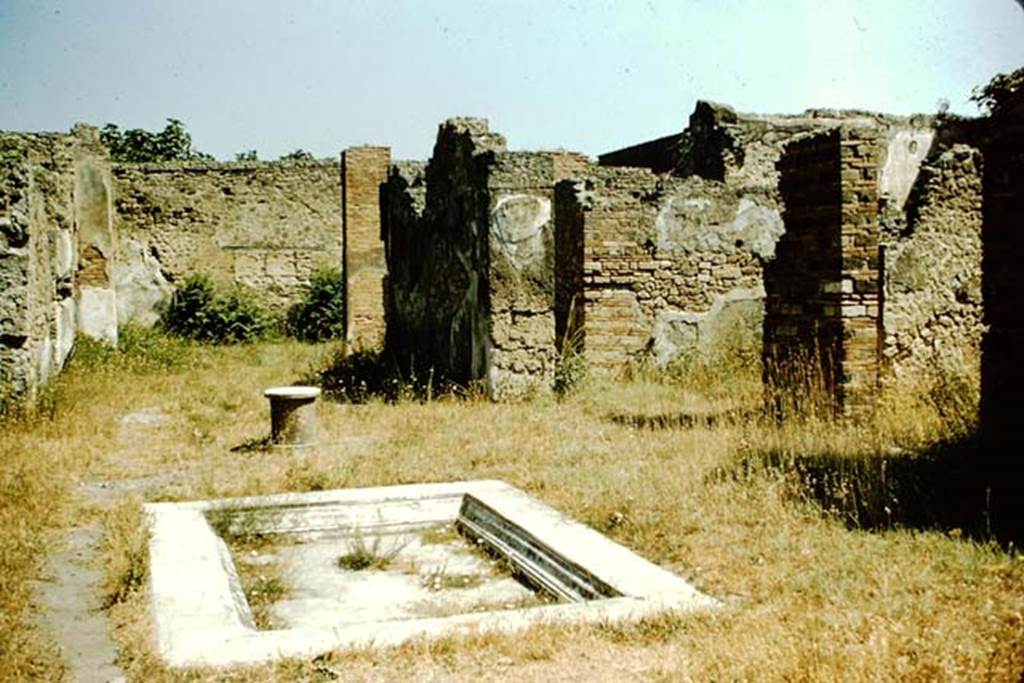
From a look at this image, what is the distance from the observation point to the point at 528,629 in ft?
11.7

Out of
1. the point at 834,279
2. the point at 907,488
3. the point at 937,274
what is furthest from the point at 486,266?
the point at 907,488

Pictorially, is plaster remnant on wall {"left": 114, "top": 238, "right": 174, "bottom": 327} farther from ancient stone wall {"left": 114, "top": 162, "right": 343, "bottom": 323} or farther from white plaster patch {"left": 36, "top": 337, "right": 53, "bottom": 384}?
white plaster patch {"left": 36, "top": 337, "right": 53, "bottom": 384}

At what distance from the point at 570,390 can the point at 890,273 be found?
3082 millimetres

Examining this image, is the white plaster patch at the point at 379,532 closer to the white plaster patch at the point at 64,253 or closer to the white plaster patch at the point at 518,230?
the white plaster patch at the point at 518,230

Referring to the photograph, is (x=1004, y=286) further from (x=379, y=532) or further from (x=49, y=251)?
(x=49, y=251)

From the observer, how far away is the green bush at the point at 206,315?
18.7 m

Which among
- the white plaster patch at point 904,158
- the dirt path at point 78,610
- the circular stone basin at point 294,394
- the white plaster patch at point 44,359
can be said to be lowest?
the dirt path at point 78,610

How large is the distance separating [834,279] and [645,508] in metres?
3.01

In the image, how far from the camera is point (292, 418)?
7734 mm

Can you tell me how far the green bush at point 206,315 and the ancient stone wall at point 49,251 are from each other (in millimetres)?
3462

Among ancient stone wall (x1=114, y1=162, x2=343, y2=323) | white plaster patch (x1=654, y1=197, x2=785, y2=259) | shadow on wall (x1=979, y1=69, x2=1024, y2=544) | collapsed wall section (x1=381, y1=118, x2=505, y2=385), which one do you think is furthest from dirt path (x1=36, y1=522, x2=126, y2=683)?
ancient stone wall (x1=114, y1=162, x2=343, y2=323)

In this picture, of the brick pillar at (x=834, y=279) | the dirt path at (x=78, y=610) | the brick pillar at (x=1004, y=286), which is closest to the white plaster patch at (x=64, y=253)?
the dirt path at (x=78, y=610)

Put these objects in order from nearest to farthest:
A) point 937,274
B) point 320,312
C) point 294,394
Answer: point 294,394 < point 937,274 < point 320,312

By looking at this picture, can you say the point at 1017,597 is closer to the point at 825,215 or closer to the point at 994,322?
the point at 994,322
